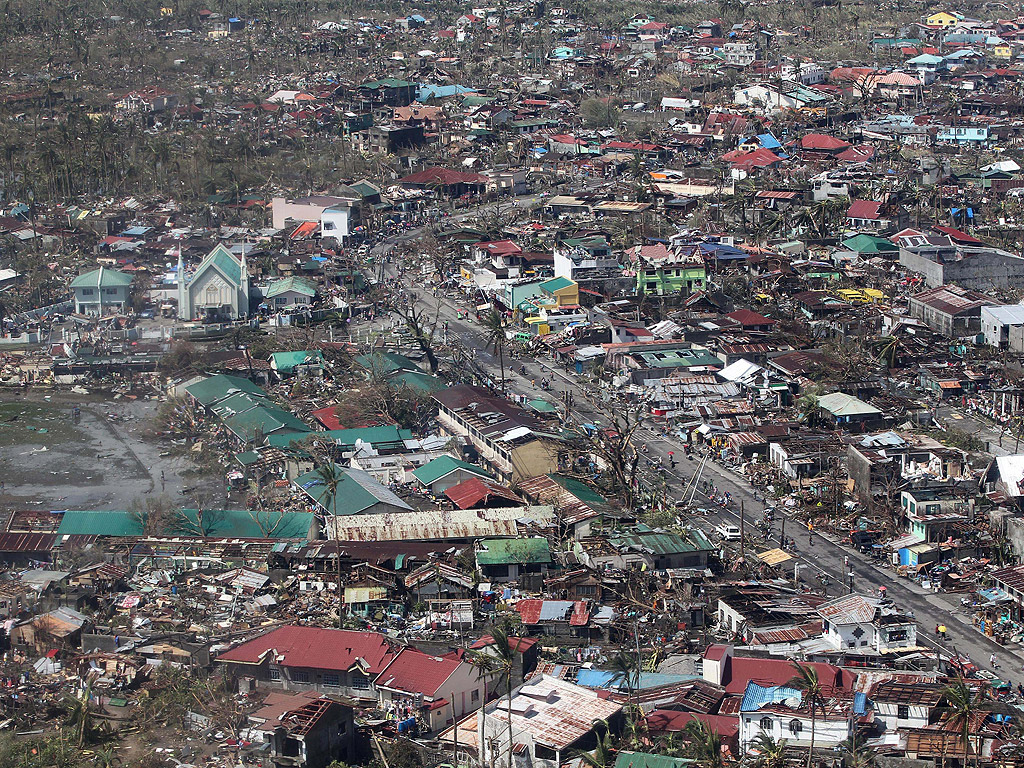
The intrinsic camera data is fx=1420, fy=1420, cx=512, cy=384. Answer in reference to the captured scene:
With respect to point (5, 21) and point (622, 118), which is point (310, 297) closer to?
point (622, 118)

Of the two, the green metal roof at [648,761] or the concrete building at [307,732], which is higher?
the green metal roof at [648,761]

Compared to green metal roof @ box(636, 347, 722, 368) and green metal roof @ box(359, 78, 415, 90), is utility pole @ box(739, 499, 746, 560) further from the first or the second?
green metal roof @ box(359, 78, 415, 90)

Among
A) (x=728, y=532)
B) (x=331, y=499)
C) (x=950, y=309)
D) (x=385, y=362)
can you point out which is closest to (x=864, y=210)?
(x=950, y=309)

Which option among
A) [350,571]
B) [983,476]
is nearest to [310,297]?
[350,571]

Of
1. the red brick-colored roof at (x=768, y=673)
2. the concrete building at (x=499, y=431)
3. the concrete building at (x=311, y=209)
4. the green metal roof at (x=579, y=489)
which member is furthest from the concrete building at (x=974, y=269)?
the red brick-colored roof at (x=768, y=673)

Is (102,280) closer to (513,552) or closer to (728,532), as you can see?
(513,552)

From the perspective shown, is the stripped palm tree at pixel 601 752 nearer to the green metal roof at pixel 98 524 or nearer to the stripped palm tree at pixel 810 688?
the stripped palm tree at pixel 810 688
